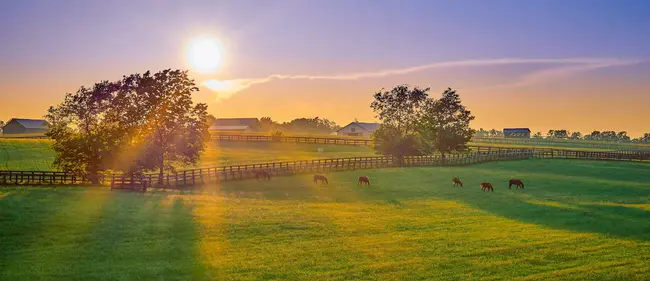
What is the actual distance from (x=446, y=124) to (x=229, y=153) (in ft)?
112

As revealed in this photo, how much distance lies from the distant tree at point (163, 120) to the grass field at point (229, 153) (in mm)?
12966

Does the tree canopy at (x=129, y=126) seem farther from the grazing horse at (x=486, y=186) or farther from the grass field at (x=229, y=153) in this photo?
the grazing horse at (x=486, y=186)

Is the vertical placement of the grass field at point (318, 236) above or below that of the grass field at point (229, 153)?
below

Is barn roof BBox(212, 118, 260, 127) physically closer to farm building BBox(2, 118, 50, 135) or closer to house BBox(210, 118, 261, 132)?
house BBox(210, 118, 261, 132)

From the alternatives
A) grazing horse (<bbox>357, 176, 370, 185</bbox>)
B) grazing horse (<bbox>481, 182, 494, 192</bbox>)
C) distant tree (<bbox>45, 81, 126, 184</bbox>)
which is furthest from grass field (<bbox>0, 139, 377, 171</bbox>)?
grazing horse (<bbox>481, 182, 494, 192</bbox>)

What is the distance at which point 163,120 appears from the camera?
155 ft

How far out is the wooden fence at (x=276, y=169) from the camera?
40062mm

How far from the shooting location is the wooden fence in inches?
1577

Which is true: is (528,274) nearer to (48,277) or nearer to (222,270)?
(222,270)

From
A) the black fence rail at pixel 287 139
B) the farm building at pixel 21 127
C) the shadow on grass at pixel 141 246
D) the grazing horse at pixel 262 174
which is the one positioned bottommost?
the shadow on grass at pixel 141 246

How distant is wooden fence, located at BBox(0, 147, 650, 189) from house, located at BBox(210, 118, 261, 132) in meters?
103

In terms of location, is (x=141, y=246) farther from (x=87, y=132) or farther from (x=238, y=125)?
(x=238, y=125)

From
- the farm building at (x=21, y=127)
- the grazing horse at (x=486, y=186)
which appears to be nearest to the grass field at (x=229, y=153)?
the grazing horse at (x=486, y=186)

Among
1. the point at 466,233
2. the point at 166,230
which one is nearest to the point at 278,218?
the point at 166,230
